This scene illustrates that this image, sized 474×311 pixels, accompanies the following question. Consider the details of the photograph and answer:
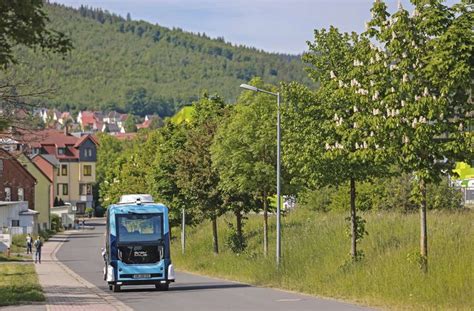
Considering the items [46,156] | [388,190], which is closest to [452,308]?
[388,190]

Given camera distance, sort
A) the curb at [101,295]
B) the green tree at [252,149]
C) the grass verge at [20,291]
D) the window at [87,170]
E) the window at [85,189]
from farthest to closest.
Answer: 1. the window at [87,170]
2. the window at [85,189]
3. the green tree at [252,149]
4. the grass verge at [20,291]
5. the curb at [101,295]

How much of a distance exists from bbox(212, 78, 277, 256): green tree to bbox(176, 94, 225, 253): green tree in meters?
6.20

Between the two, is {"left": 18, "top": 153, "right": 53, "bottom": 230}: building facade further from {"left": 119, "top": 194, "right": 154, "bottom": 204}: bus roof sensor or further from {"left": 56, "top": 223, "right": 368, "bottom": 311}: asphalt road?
{"left": 119, "top": 194, "right": 154, "bottom": 204}: bus roof sensor

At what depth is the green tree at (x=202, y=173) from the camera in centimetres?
5444

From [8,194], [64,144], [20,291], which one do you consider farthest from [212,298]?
[64,144]

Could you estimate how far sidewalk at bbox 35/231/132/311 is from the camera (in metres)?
27.1

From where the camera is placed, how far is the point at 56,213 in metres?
138

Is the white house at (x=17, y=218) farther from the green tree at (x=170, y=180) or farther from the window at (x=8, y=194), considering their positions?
the green tree at (x=170, y=180)

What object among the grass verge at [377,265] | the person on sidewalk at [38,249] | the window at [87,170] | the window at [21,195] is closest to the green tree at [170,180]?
the person on sidewalk at [38,249]

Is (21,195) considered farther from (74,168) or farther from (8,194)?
(74,168)

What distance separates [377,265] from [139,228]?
9446mm

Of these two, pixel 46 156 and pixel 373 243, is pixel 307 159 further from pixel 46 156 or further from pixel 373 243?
pixel 46 156

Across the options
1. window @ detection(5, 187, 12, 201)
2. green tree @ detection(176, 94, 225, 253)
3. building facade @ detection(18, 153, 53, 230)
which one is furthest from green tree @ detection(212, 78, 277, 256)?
building facade @ detection(18, 153, 53, 230)

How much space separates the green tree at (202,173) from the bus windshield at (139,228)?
17362 mm
